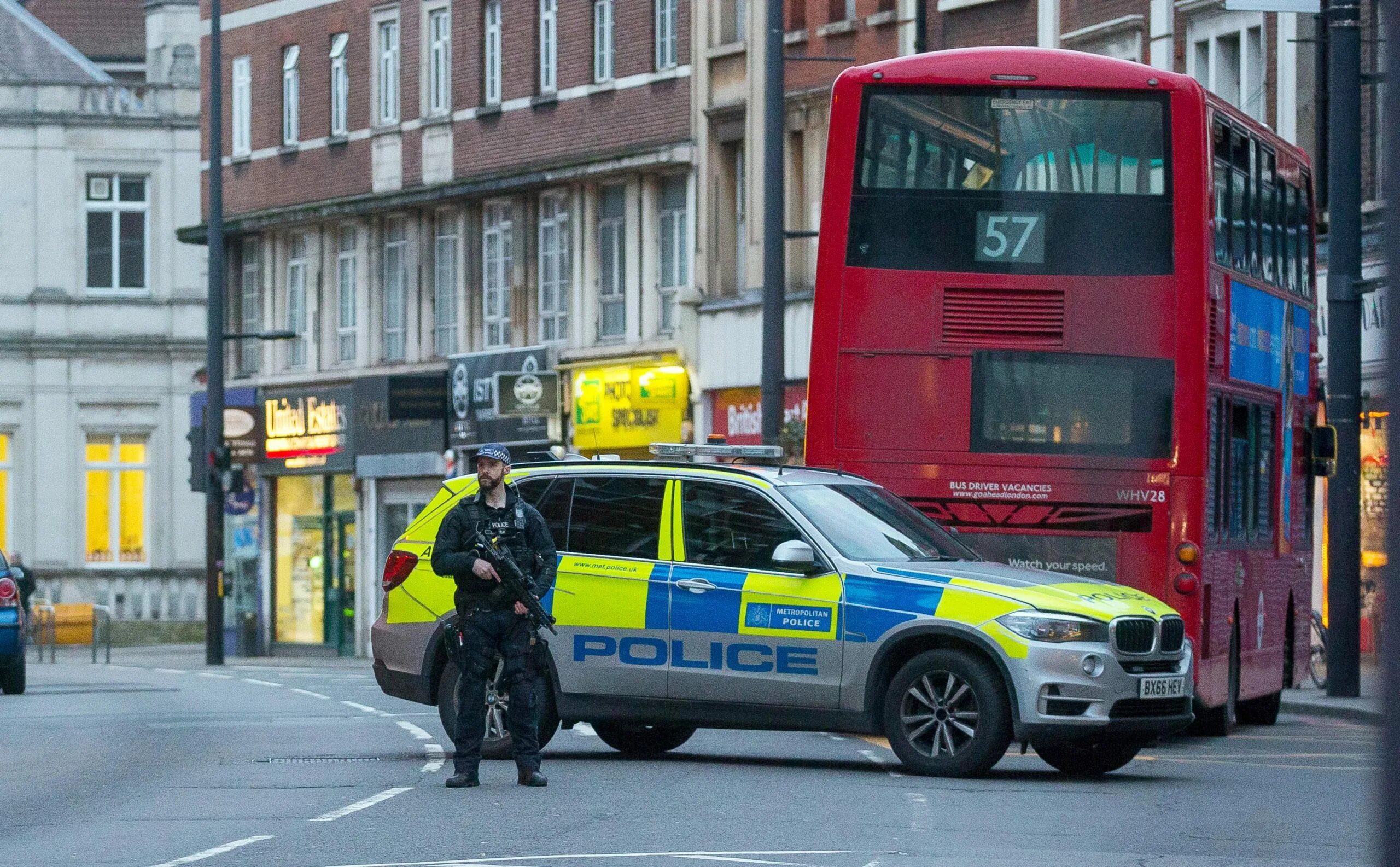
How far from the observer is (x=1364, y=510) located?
27516mm

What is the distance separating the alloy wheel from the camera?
46.4 feet

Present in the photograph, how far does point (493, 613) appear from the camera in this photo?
13594 mm

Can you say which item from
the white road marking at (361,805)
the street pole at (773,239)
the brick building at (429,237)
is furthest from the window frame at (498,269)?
the white road marking at (361,805)

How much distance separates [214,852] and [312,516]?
37.5 meters

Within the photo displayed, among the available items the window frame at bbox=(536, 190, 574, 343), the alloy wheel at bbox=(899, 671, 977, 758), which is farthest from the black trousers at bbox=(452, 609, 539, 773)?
the window frame at bbox=(536, 190, 574, 343)

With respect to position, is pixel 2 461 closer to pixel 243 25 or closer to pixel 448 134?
pixel 243 25

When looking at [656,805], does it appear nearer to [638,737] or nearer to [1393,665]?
[638,737]

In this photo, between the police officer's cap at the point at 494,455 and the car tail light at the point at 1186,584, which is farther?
the car tail light at the point at 1186,584

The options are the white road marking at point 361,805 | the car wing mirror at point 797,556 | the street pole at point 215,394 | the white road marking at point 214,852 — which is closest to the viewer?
the white road marking at point 214,852

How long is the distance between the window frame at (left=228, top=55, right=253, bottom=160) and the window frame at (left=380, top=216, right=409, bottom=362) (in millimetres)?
5111

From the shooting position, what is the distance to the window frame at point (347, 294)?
153ft

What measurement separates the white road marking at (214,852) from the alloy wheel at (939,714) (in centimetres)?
402

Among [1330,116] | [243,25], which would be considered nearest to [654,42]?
[243,25]

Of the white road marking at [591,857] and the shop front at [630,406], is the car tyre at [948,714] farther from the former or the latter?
the shop front at [630,406]
